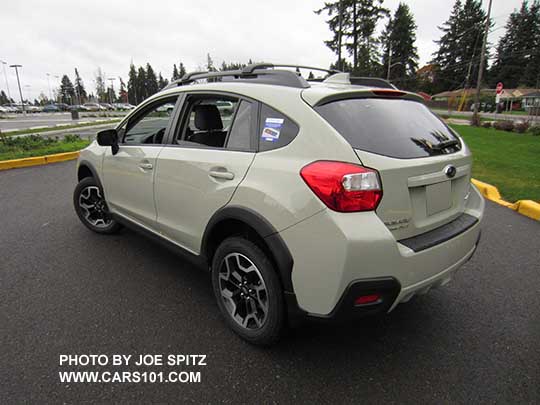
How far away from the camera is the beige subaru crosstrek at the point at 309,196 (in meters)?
1.75

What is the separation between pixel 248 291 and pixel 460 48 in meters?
86.0

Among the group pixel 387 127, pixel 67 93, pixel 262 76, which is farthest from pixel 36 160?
pixel 67 93

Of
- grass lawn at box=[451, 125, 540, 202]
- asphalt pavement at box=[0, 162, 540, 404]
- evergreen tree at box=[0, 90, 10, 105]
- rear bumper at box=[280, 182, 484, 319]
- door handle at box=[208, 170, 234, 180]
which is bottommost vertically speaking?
asphalt pavement at box=[0, 162, 540, 404]

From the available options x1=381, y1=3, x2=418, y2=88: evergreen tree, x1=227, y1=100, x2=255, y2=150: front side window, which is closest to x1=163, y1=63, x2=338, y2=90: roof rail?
x1=227, y1=100, x2=255, y2=150: front side window

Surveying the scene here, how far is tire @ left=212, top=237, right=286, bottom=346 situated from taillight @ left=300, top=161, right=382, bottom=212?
0.57 m

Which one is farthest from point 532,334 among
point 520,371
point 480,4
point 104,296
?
point 480,4

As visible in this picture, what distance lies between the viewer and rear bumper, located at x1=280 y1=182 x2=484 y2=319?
1.70 meters

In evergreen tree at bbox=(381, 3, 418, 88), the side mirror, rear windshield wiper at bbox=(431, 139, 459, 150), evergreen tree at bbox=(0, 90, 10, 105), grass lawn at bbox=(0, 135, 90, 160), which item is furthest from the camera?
evergreen tree at bbox=(0, 90, 10, 105)

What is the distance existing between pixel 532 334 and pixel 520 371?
0.47 meters

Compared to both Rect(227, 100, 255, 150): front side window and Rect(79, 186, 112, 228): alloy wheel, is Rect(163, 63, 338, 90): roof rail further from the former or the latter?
Rect(79, 186, 112, 228): alloy wheel

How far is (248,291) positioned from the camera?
2271 mm

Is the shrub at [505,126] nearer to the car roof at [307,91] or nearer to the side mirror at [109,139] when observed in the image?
the car roof at [307,91]

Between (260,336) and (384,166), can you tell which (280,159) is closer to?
(384,166)

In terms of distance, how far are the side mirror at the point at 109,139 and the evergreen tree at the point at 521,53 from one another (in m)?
83.6
